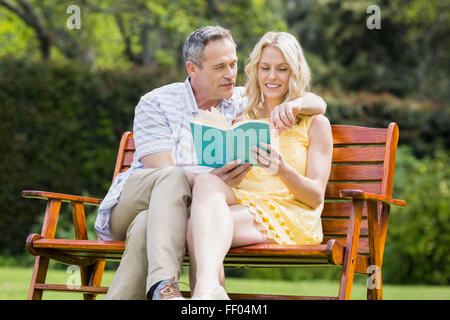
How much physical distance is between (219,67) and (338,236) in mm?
1095

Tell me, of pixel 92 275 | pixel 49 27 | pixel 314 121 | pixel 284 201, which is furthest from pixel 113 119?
pixel 284 201

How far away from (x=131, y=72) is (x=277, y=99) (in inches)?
240

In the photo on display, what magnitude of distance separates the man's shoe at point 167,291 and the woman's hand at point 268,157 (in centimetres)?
64

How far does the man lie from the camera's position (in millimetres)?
2766

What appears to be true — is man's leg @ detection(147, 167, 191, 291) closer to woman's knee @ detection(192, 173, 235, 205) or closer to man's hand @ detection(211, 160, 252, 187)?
woman's knee @ detection(192, 173, 235, 205)

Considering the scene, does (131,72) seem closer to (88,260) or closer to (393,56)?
(88,260)

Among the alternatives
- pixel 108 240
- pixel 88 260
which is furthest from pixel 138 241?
pixel 88 260

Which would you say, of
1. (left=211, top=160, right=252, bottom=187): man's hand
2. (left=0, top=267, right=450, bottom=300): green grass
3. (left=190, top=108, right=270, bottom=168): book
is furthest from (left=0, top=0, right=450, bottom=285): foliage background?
(left=190, top=108, right=270, bottom=168): book

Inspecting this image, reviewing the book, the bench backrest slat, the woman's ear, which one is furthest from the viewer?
the woman's ear

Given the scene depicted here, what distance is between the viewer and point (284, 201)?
125 inches

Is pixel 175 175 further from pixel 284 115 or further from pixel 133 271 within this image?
pixel 284 115

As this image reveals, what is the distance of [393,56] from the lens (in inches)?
782

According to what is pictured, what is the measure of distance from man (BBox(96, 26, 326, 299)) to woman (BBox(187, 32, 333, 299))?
83mm

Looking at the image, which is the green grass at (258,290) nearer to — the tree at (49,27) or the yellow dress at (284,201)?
the yellow dress at (284,201)
